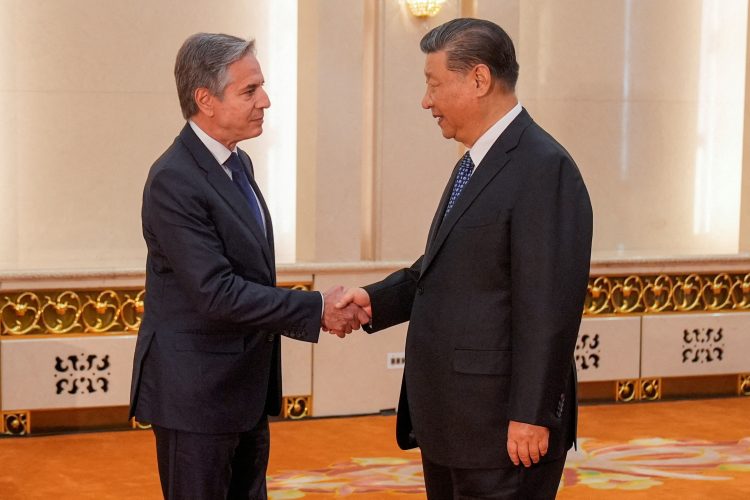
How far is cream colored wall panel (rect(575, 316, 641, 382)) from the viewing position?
24.7ft

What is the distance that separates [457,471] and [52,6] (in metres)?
5.33

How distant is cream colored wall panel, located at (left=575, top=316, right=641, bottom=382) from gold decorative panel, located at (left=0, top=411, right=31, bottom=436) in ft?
11.6

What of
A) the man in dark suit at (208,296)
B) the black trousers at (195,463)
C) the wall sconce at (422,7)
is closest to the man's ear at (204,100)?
the man in dark suit at (208,296)

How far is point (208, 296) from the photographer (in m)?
3.07

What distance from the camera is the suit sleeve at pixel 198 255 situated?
3.08 metres

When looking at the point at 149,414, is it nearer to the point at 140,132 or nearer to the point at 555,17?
the point at 140,132

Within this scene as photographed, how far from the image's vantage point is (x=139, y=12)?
7449 mm

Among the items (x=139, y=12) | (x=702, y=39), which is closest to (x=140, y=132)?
(x=139, y=12)

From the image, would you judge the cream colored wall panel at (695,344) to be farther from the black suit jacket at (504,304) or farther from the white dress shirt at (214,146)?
the white dress shirt at (214,146)

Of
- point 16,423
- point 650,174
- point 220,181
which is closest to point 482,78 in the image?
point 220,181

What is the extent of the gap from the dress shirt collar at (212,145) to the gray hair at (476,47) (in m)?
0.74

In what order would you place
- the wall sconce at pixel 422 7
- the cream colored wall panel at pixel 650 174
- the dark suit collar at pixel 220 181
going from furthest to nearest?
1. the cream colored wall panel at pixel 650 174
2. the wall sconce at pixel 422 7
3. the dark suit collar at pixel 220 181

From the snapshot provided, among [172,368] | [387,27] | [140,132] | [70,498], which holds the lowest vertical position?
[70,498]

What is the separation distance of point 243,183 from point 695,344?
5239mm
